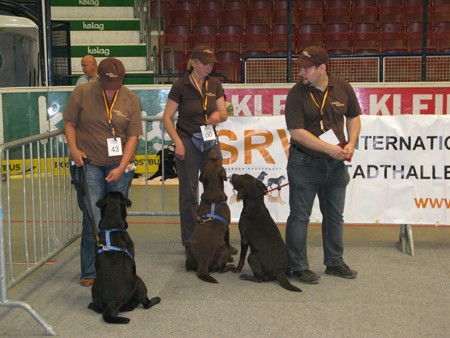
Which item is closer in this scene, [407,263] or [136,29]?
[407,263]

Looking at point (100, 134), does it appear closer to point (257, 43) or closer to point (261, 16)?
point (257, 43)

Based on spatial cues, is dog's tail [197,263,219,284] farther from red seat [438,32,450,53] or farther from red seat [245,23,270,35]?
red seat [245,23,270,35]

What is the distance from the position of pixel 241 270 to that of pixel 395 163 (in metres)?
1.71

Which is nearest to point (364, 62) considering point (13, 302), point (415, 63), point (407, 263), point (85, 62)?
point (415, 63)

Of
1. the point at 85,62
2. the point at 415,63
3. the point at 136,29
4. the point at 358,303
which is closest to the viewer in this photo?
the point at 358,303

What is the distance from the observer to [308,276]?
505cm

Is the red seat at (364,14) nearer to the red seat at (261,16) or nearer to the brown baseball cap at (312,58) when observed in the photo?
the red seat at (261,16)

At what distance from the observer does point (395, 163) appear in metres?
5.96

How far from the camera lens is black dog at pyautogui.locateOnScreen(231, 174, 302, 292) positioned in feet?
16.0

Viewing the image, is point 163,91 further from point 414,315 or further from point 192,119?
point 414,315

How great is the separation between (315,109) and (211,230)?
3.92 ft

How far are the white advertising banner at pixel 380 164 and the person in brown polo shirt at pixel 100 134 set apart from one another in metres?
1.45

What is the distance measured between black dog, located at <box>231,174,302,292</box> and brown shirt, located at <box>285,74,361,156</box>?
51 centimetres

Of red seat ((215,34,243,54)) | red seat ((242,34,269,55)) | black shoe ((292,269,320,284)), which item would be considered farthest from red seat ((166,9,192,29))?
black shoe ((292,269,320,284))
